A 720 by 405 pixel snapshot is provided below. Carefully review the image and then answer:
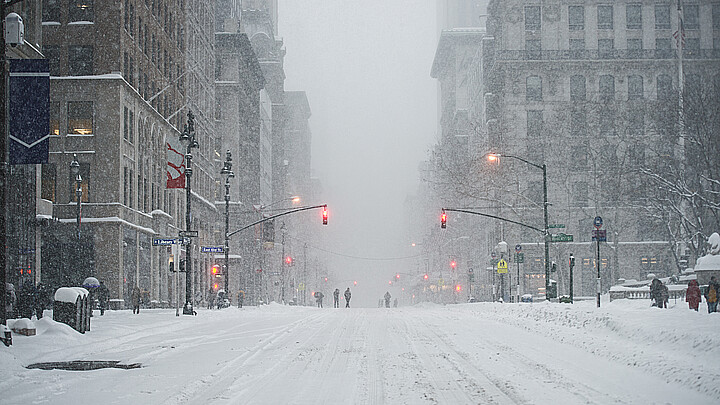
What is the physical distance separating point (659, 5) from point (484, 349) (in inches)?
3228

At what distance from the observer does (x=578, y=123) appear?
7838 centimetres

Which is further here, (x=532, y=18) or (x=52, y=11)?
(x=532, y=18)

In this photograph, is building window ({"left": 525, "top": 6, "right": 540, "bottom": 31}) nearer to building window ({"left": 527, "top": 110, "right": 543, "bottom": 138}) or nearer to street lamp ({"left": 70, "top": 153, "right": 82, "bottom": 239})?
building window ({"left": 527, "top": 110, "right": 543, "bottom": 138})

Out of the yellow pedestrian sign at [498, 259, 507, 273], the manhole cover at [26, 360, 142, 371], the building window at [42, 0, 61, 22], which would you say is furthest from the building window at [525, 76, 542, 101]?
the manhole cover at [26, 360, 142, 371]

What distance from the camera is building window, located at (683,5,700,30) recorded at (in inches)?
3484

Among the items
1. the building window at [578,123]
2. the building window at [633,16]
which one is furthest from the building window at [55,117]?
the building window at [633,16]

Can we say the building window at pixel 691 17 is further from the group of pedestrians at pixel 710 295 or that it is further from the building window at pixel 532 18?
the group of pedestrians at pixel 710 295

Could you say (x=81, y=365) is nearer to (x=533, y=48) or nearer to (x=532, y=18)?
(x=533, y=48)

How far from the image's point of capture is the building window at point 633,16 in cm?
9069

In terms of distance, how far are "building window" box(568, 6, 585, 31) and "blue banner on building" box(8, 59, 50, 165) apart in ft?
263

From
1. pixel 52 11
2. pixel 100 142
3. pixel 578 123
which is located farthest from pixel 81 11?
pixel 578 123

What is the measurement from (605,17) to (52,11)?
6284 cm

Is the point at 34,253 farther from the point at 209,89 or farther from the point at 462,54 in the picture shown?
the point at 462,54

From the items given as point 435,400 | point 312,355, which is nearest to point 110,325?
point 312,355
